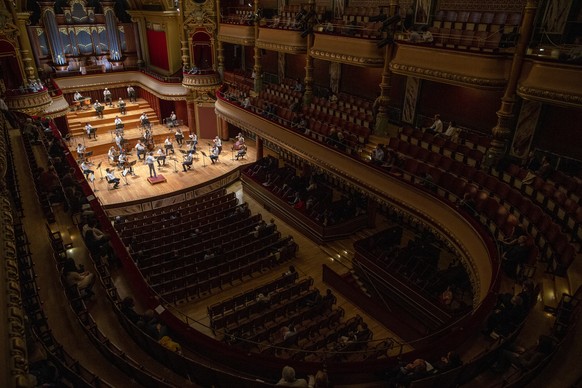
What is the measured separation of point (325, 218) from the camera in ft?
32.6

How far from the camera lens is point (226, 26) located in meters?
15.2

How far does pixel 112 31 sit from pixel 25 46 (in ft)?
14.7

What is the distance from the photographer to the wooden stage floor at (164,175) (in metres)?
12.3

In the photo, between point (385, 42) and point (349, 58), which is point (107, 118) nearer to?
point (349, 58)

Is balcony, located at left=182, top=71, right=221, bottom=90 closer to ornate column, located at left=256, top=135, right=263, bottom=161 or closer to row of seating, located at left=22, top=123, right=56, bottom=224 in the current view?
ornate column, located at left=256, top=135, right=263, bottom=161

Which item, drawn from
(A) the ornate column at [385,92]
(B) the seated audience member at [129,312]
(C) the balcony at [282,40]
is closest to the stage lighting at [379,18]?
(A) the ornate column at [385,92]

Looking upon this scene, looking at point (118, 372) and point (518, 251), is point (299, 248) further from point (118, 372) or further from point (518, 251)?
point (118, 372)

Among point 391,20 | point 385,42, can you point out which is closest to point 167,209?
point 385,42

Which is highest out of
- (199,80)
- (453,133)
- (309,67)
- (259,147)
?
(309,67)

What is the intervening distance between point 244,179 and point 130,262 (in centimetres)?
732

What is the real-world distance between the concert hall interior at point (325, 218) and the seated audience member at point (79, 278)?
0.06 ft

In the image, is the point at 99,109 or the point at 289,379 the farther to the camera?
the point at 99,109

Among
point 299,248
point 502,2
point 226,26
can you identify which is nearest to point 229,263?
point 299,248

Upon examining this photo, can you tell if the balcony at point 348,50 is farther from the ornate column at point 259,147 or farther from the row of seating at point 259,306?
the row of seating at point 259,306
